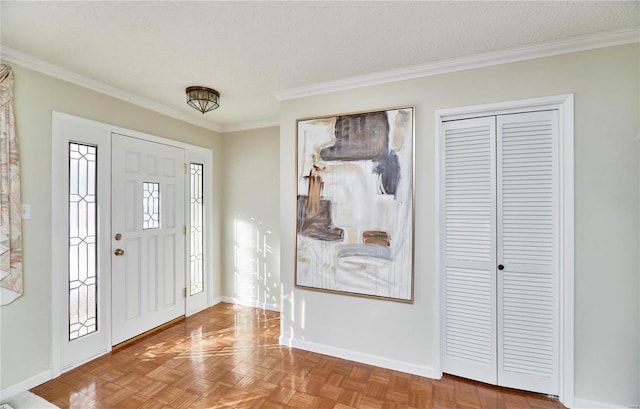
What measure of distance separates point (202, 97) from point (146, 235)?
4.98 ft

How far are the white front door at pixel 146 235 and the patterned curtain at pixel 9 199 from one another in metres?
0.70

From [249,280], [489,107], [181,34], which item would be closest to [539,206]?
[489,107]

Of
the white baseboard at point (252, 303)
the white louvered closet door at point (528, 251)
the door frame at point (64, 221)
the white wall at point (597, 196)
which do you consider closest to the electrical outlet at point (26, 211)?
the door frame at point (64, 221)

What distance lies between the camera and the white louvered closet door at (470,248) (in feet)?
7.18

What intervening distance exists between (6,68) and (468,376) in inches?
156

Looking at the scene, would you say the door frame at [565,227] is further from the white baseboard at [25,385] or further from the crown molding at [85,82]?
the white baseboard at [25,385]

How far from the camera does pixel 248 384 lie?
2.22m

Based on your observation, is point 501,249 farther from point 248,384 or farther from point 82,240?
point 82,240

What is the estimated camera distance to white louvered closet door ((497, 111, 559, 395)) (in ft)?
6.73

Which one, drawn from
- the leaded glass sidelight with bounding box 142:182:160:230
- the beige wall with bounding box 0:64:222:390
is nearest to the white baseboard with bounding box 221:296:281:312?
the leaded glass sidelight with bounding box 142:182:160:230

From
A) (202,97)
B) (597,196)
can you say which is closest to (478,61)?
(597,196)

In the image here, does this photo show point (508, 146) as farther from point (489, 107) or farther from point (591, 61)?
point (591, 61)

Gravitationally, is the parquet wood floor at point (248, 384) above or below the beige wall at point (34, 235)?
below

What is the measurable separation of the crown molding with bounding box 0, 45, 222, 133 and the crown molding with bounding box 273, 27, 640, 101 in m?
1.33
